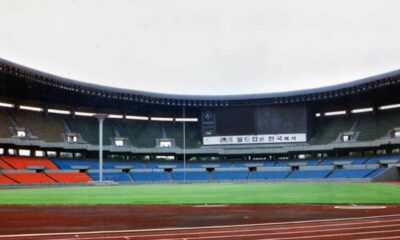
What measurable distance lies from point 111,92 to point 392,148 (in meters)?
49.4

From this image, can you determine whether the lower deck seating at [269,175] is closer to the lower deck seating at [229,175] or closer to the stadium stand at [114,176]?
the lower deck seating at [229,175]

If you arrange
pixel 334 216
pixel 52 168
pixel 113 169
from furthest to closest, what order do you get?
pixel 113 169
pixel 52 168
pixel 334 216

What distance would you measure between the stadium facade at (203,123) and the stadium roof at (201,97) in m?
0.19

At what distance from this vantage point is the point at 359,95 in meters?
84.1

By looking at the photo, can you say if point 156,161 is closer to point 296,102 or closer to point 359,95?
point 296,102

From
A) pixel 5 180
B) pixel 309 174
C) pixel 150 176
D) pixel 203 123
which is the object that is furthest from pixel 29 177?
pixel 309 174

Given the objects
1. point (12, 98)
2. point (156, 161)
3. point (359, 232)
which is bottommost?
point (359, 232)

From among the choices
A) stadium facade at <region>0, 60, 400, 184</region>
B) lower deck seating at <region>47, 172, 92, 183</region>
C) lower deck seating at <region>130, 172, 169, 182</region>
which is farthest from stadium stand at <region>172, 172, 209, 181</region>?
lower deck seating at <region>47, 172, 92, 183</region>

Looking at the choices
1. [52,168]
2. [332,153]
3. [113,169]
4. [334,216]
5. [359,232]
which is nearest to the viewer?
[359,232]

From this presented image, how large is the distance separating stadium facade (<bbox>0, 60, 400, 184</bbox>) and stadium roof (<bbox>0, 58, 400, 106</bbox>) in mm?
193

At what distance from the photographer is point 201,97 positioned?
92.8 m

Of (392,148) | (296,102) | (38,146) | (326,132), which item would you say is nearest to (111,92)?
(38,146)

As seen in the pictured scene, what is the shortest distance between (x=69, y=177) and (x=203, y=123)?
30797 mm

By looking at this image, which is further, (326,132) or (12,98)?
(326,132)
